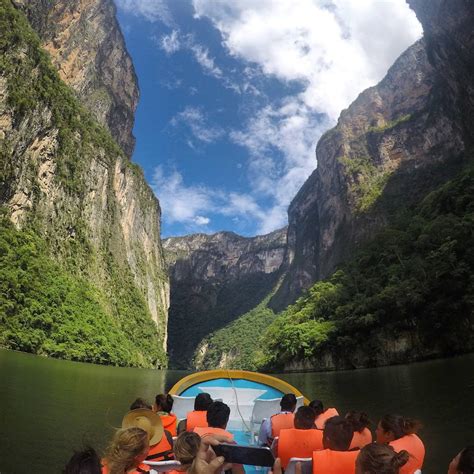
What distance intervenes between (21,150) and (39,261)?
12183 mm

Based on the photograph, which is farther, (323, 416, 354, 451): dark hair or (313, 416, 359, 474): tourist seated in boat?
(323, 416, 354, 451): dark hair

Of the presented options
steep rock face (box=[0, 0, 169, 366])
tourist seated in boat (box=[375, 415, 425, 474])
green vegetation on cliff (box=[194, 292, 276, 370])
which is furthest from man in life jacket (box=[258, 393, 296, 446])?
green vegetation on cliff (box=[194, 292, 276, 370])

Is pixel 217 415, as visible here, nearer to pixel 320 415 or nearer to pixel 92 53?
pixel 320 415

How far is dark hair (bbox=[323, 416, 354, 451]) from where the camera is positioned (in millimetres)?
3880

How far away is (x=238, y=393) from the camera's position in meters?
10.6

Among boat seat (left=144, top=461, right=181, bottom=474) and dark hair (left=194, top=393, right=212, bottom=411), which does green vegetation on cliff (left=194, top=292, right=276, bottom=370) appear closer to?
dark hair (left=194, top=393, right=212, bottom=411)

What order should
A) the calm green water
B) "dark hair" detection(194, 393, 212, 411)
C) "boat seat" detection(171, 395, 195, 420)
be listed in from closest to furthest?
"dark hair" detection(194, 393, 212, 411)
the calm green water
"boat seat" detection(171, 395, 195, 420)

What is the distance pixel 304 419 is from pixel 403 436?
3.83ft

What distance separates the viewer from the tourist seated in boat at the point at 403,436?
4604 mm

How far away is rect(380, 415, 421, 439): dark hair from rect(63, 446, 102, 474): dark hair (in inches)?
137

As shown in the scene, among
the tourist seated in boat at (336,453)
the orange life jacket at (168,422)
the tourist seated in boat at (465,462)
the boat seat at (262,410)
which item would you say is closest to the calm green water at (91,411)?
the orange life jacket at (168,422)

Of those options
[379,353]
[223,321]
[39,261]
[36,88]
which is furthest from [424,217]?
[223,321]

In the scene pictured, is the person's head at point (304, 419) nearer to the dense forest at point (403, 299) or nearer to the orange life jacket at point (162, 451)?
the orange life jacket at point (162, 451)

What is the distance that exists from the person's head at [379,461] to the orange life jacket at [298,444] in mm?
1741
